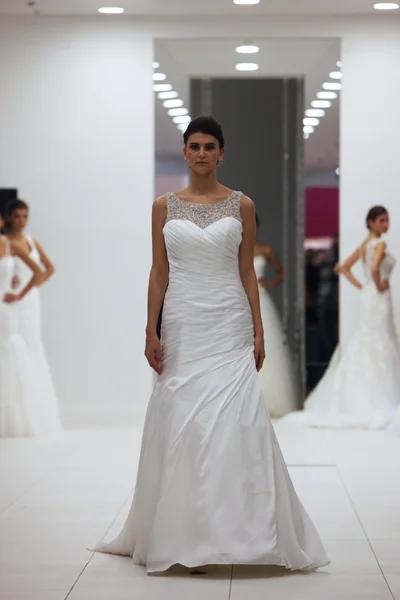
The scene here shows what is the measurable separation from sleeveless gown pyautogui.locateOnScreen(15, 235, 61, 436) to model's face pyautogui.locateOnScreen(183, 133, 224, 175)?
506 centimetres

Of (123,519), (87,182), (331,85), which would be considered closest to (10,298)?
(87,182)

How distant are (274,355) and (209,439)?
5312 millimetres

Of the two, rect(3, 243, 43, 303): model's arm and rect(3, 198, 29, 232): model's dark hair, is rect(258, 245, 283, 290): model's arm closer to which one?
rect(3, 243, 43, 303): model's arm

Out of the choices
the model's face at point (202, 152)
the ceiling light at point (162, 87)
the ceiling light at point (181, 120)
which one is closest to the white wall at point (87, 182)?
the ceiling light at point (162, 87)

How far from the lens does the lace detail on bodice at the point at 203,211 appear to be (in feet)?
14.9

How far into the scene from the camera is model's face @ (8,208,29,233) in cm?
942

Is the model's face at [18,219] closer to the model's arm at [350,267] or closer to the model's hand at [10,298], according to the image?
the model's hand at [10,298]

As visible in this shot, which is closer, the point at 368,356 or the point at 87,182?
the point at 368,356

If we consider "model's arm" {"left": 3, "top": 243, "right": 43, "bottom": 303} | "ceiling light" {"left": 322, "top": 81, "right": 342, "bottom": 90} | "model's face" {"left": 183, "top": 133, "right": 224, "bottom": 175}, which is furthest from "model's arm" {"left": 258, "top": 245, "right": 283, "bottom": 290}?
"model's face" {"left": 183, "top": 133, "right": 224, "bottom": 175}

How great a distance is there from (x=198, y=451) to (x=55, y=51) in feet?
20.1

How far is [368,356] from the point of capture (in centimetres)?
953

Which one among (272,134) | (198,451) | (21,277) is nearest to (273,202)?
(272,134)

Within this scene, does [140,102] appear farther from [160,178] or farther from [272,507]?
[272,507]

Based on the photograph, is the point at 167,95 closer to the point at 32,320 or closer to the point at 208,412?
the point at 32,320
